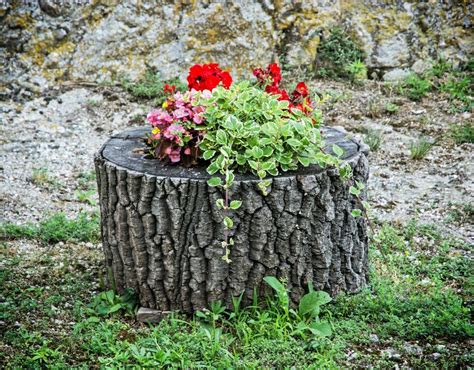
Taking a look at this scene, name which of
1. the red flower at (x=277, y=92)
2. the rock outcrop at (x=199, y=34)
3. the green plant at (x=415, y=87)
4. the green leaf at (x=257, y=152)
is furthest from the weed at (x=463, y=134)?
the green leaf at (x=257, y=152)

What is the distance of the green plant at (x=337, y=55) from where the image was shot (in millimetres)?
7625

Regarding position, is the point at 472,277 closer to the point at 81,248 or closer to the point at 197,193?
the point at 197,193

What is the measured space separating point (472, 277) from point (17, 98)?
554 centimetres

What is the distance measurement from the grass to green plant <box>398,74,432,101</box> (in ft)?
13.2

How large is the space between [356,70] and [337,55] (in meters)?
0.35

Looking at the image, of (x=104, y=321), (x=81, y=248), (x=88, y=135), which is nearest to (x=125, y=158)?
(x=104, y=321)

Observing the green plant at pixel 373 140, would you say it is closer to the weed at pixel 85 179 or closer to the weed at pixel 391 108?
the weed at pixel 391 108

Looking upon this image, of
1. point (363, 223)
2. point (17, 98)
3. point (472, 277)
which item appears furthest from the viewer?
point (17, 98)

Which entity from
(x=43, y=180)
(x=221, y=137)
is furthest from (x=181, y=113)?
(x=43, y=180)

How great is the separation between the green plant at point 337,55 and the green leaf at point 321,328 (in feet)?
17.2

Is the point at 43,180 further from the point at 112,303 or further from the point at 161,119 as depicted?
the point at 161,119

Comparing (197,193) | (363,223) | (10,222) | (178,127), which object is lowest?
(10,222)

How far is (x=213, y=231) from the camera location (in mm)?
2871

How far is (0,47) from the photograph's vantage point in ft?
22.7
